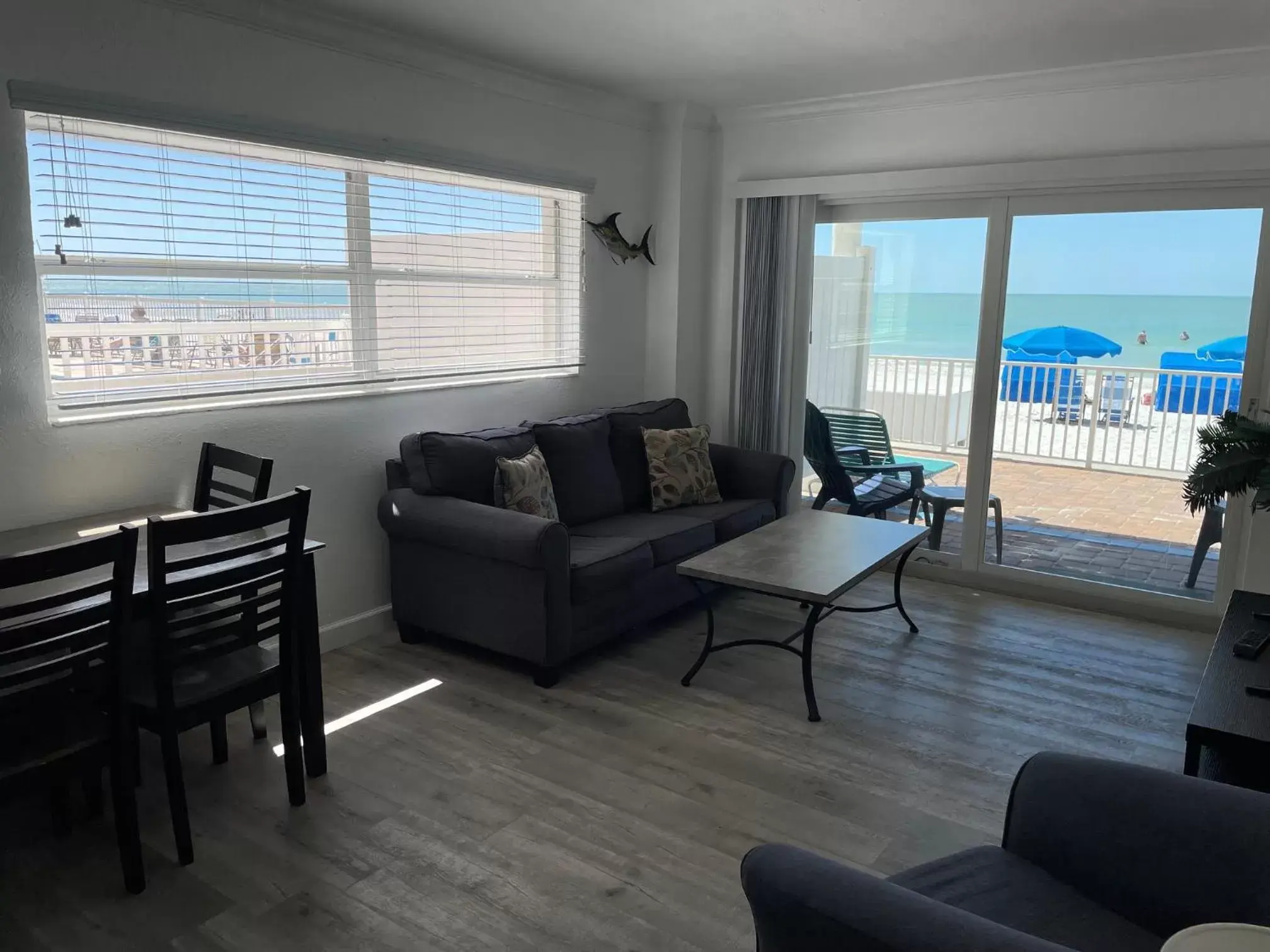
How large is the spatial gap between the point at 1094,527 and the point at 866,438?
125 centimetres

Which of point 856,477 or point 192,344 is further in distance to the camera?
point 856,477

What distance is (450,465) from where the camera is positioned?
12.7ft

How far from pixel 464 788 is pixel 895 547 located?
1.92 m

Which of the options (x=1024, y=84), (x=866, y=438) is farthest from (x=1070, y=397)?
(x=1024, y=84)

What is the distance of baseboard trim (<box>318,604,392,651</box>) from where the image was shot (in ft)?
12.9

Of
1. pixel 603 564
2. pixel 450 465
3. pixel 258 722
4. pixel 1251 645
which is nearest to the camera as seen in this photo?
pixel 1251 645

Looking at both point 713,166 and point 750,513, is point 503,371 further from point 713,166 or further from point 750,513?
point 713,166

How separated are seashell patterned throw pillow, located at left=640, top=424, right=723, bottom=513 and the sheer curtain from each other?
0.72 m

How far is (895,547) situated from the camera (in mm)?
3754

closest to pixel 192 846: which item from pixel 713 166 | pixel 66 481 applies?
pixel 66 481

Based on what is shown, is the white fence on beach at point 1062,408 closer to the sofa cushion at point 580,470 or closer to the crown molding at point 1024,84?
the crown molding at point 1024,84

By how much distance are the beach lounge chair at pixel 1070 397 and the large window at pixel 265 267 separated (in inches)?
103

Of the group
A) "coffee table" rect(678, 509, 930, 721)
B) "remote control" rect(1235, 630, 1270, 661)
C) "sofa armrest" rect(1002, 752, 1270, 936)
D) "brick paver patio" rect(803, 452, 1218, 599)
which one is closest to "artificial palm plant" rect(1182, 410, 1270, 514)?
"remote control" rect(1235, 630, 1270, 661)

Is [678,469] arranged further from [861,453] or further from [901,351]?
[901,351]
